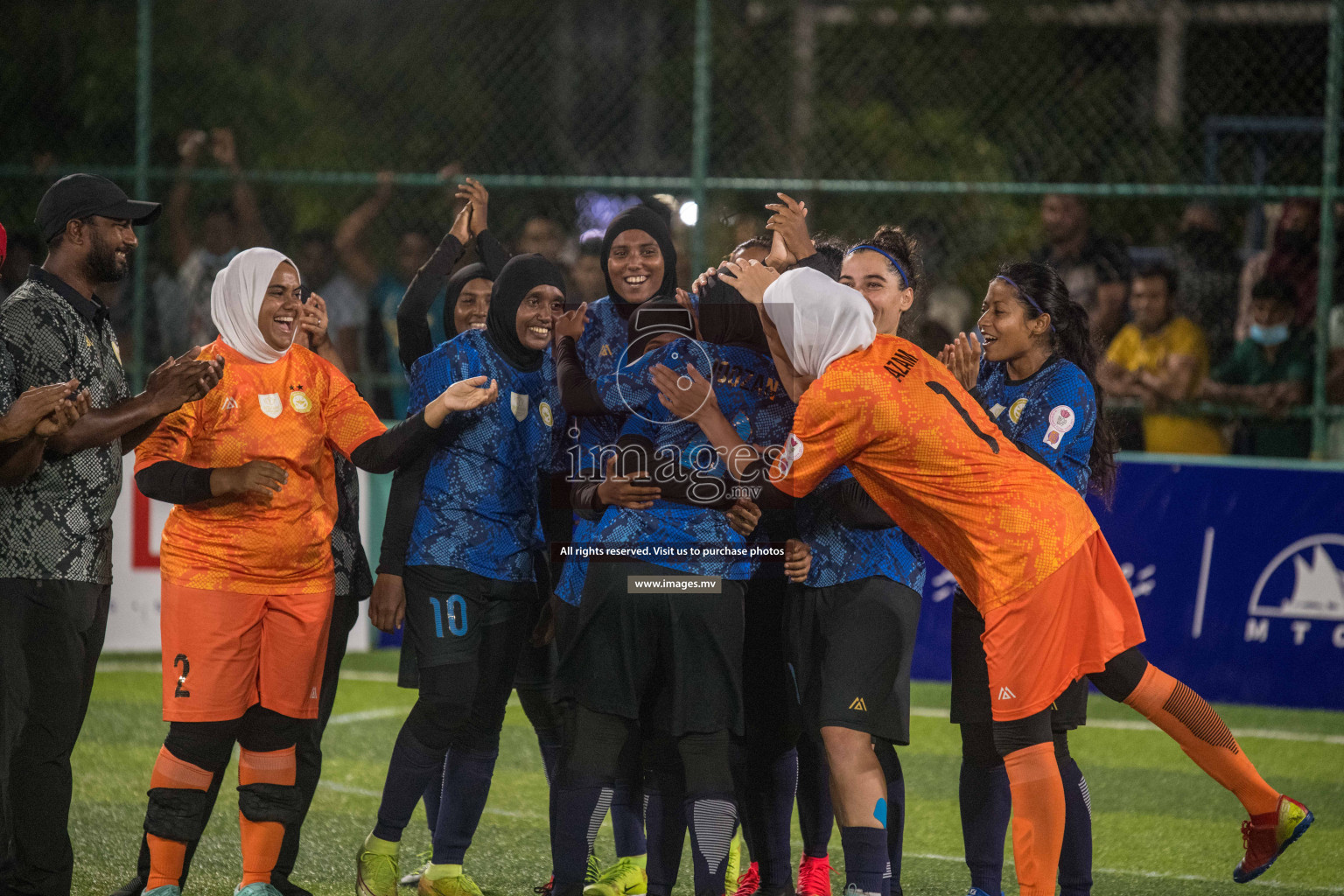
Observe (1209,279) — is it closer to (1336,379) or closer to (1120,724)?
(1336,379)

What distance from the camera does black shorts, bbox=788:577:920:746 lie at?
13.7 feet

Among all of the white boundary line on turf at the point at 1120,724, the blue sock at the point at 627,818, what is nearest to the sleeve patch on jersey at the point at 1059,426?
the blue sock at the point at 627,818

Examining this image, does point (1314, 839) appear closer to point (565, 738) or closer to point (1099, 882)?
point (1099, 882)

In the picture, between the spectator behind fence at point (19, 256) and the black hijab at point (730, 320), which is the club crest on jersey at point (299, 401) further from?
the spectator behind fence at point (19, 256)

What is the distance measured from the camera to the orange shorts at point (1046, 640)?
392cm

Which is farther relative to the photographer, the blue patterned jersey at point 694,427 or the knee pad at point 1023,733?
the blue patterned jersey at point 694,427

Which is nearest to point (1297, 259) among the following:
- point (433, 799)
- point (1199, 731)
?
point (1199, 731)

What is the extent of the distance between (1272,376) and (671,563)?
5405 millimetres

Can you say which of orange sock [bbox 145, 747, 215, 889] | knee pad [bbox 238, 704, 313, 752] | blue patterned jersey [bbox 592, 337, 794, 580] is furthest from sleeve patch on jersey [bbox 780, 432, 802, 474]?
orange sock [bbox 145, 747, 215, 889]

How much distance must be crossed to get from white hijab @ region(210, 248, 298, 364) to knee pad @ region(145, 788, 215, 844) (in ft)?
4.32

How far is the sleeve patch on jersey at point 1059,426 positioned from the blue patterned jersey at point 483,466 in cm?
157

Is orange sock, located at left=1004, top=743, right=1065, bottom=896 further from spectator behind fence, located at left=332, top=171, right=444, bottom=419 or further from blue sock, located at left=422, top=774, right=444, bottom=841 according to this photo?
spectator behind fence, located at left=332, top=171, right=444, bottom=419

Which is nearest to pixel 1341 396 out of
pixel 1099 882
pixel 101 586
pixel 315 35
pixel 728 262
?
pixel 1099 882

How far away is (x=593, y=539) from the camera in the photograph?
14.2ft
